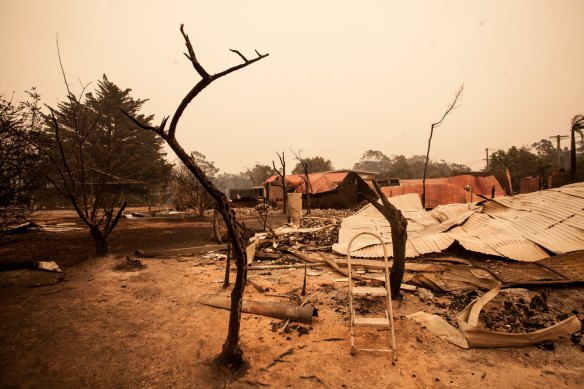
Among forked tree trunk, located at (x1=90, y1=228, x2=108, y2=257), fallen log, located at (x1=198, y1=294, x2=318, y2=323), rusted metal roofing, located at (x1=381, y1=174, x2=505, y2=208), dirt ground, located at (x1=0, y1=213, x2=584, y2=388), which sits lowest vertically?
dirt ground, located at (x1=0, y1=213, x2=584, y2=388)

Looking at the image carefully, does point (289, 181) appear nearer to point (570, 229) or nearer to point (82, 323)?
point (570, 229)

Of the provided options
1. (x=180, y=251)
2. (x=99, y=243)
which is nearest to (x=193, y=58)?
(x=99, y=243)

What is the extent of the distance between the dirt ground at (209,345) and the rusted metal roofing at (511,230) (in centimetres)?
173

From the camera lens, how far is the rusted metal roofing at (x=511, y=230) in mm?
6449

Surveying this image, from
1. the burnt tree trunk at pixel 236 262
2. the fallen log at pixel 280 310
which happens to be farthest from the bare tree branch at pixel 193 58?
the fallen log at pixel 280 310

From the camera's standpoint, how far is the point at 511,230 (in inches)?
283

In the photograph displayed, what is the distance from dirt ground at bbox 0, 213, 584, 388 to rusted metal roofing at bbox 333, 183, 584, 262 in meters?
1.73

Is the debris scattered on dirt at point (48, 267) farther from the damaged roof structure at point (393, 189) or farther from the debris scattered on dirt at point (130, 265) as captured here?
the damaged roof structure at point (393, 189)

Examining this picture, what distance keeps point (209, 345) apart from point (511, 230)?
7.54m

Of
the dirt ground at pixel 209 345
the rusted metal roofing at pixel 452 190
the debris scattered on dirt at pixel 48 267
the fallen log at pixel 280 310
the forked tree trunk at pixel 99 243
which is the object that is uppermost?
the rusted metal roofing at pixel 452 190

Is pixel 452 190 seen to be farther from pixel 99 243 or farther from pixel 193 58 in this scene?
pixel 193 58

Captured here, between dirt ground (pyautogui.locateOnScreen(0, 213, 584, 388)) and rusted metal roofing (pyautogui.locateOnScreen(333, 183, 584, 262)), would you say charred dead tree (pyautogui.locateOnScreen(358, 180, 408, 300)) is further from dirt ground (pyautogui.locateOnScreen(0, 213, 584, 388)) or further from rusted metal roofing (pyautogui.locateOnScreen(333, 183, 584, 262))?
rusted metal roofing (pyautogui.locateOnScreen(333, 183, 584, 262))

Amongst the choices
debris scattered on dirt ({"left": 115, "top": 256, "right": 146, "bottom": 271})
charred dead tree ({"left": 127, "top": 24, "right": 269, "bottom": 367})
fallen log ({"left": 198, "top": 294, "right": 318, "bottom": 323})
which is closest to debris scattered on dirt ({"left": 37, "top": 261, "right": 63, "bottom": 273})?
debris scattered on dirt ({"left": 115, "top": 256, "right": 146, "bottom": 271})

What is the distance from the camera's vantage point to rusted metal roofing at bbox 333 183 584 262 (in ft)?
21.2
